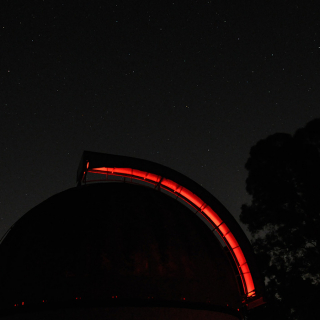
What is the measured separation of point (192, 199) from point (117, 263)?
709 cm

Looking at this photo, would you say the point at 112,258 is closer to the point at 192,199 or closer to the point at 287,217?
the point at 192,199

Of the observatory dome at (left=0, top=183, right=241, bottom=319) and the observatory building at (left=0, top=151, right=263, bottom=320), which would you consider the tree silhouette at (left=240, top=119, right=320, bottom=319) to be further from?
the observatory dome at (left=0, top=183, right=241, bottom=319)

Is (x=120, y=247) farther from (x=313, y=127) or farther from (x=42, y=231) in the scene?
(x=313, y=127)

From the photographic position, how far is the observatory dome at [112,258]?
38.0 ft

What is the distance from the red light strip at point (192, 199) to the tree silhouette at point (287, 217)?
12522 millimetres

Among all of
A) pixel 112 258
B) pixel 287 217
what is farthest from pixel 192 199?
pixel 287 217

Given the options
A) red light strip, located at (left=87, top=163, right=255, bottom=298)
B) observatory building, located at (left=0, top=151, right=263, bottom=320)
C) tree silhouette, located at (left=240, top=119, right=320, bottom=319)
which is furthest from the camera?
tree silhouette, located at (left=240, top=119, right=320, bottom=319)

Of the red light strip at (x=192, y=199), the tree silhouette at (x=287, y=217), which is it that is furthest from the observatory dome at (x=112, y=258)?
the tree silhouette at (x=287, y=217)

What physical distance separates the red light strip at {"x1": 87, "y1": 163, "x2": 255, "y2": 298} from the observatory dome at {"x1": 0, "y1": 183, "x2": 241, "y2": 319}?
190cm

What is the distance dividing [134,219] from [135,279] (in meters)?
2.52

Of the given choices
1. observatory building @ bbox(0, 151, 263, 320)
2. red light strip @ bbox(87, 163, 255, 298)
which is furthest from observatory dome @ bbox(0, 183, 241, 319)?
red light strip @ bbox(87, 163, 255, 298)

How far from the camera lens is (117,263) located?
12.1 metres

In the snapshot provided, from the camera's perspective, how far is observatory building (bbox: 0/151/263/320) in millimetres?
11461

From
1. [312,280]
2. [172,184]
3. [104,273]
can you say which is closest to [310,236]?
[312,280]
